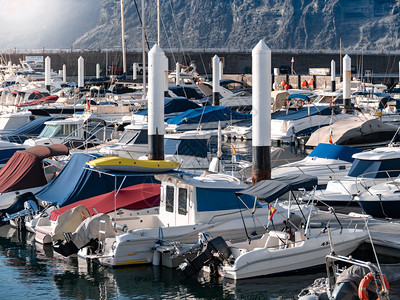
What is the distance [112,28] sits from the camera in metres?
142

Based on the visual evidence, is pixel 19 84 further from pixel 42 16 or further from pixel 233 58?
pixel 42 16

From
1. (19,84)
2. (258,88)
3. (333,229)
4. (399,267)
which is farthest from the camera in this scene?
(19,84)

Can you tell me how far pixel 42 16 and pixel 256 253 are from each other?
164 meters

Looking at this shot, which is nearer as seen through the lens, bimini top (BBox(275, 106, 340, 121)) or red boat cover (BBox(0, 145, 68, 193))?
red boat cover (BBox(0, 145, 68, 193))

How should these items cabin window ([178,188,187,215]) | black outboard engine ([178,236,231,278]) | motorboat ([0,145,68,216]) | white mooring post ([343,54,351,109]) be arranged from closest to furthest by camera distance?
black outboard engine ([178,236,231,278]) → cabin window ([178,188,187,215]) → motorboat ([0,145,68,216]) → white mooring post ([343,54,351,109])

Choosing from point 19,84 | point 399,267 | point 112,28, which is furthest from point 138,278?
point 112,28

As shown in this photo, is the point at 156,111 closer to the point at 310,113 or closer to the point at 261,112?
the point at 261,112

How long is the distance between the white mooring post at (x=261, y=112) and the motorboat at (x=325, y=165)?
3.44 metres

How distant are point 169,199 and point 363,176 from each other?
5.98 m

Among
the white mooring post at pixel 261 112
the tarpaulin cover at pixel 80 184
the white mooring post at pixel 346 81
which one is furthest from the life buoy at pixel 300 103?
the tarpaulin cover at pixel 80 184

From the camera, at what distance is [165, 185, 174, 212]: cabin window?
1745cm

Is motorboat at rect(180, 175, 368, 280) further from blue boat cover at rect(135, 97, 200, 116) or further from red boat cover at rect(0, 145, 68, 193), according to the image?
blue boat cover at rect(135, 97, 200, 116)

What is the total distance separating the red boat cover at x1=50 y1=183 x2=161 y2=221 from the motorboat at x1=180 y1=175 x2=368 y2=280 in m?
3.21

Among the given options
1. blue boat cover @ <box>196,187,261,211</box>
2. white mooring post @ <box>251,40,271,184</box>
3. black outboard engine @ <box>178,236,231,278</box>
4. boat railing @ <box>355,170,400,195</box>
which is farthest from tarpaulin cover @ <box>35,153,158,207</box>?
boat railing @ <box>355,170,400,195</box>
